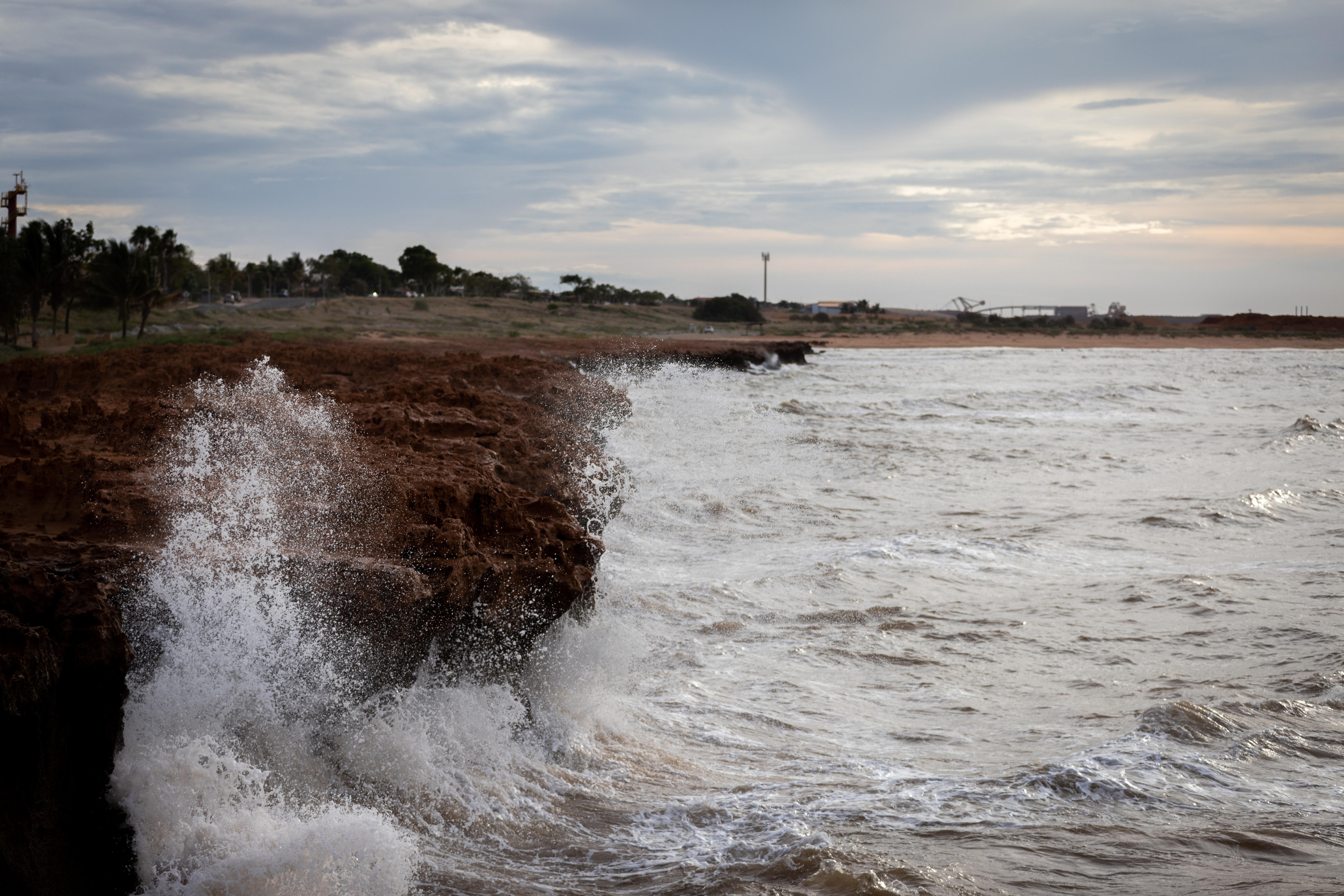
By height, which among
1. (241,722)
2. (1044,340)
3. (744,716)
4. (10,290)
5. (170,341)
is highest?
(1044,340)

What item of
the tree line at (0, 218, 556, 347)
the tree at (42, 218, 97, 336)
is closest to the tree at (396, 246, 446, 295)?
the tree line at (0, 218, 556, 347)

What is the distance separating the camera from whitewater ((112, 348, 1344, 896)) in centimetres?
326

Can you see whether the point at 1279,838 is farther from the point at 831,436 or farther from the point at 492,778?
the point at 831,436

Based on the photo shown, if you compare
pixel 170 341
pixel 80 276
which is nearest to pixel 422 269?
pixel 80 276

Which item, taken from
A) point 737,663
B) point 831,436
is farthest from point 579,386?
point 737,663

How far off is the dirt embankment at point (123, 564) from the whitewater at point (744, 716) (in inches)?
5.5

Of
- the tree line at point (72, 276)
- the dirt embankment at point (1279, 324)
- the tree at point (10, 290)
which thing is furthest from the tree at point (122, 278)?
the dirt embankment at point (1279, 324)

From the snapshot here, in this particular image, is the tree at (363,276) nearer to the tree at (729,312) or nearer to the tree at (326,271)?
the tree at (326,271)

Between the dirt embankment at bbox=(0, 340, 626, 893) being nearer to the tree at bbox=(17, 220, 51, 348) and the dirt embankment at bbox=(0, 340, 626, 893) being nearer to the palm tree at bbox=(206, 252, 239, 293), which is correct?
the tree at bbox=(17, 220, 51, 348)

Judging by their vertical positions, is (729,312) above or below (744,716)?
above

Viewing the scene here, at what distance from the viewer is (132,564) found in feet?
11.8

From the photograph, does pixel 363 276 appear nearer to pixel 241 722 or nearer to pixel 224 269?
pixel 224 269

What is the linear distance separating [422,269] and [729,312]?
101 ft

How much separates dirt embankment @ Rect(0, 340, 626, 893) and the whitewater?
0.14m
